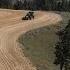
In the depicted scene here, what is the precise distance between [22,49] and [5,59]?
4983mm

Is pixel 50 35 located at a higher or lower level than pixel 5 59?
lower

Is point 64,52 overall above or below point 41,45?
above

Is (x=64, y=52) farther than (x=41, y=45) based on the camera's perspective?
No

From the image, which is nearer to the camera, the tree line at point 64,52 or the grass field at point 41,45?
the grass field at point 41,45

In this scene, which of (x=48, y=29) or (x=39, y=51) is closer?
(x=39, y=51)

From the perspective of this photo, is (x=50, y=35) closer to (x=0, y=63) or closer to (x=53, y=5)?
(x=0, y=63)

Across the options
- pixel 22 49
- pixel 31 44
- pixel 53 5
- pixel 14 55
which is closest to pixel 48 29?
pixel 31 44

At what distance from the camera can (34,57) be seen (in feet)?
103

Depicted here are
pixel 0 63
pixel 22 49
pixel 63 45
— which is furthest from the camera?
pixel 63 45

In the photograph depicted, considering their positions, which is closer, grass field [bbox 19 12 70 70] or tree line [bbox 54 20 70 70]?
grass field [bbox 19 12 70 70]

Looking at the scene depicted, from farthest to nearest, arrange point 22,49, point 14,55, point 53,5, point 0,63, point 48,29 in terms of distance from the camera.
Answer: point 53,5 < point 48,29 < point 22,49 < point 14,55 < point 0,63

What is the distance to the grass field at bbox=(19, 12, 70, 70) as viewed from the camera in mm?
30997

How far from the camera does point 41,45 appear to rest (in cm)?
4003

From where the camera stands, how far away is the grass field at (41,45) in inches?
1220
